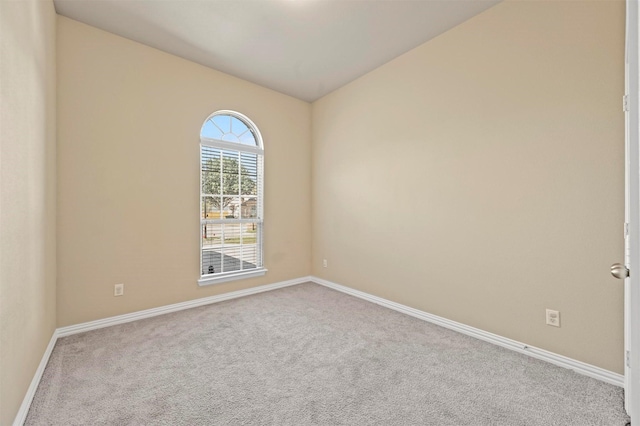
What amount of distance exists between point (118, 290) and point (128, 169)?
1247mm

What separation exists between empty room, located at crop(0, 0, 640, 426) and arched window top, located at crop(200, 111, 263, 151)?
0.03 metres

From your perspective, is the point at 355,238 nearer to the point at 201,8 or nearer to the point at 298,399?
the point at 298,399

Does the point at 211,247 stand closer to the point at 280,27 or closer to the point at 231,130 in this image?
the point at 231,130

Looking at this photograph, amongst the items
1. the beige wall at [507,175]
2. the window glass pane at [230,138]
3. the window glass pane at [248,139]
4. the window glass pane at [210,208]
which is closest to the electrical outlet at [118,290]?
the window glass pane at [210,208]

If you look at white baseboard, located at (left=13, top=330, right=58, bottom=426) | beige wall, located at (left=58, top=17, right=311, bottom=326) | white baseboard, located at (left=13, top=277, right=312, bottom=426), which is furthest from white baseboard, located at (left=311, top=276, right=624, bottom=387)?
white baseboard, located at (left=13, top=330, right=58, bottom=426)

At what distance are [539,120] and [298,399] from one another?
2669 millimetres

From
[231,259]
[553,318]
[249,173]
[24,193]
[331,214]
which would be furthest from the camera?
[331,214]

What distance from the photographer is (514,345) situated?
229cm

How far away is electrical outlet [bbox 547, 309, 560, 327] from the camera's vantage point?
2.09 metres

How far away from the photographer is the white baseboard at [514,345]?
6.19 ft

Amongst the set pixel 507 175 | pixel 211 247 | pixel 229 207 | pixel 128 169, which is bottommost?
pixel 211 247

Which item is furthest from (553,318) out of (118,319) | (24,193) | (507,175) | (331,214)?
(118,319)

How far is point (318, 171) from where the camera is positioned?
4.38 metres

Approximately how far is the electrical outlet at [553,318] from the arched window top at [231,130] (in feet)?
11.8
